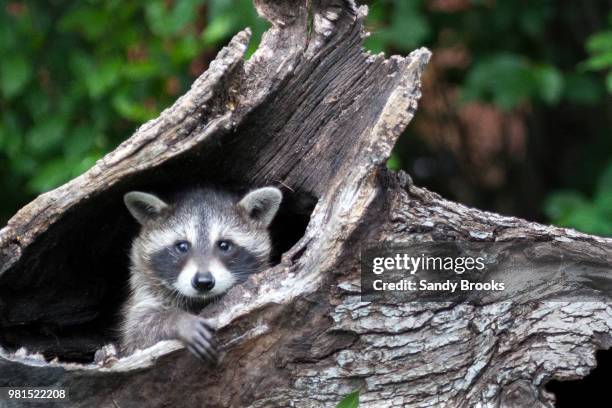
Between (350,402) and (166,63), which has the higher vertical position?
(166,63)

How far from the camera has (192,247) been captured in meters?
5.27

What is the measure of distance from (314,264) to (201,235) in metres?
1.21

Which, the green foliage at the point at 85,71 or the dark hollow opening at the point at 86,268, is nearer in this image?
the dark hollow opening at the point at 86,268

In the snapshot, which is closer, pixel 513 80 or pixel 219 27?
pixel 219 27

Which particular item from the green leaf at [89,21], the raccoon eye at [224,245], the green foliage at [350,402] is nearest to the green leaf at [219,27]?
the green leaf at [89,21]

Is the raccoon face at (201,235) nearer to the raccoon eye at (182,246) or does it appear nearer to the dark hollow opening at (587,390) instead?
the raccoon eye at (182,246)

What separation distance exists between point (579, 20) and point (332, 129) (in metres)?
4.67

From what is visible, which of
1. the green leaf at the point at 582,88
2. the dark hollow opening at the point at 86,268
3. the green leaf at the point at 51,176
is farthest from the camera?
the green leaf at the point at 582,88

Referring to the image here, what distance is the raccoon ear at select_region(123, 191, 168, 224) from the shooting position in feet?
16.3

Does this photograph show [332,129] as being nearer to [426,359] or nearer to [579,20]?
[426,359]

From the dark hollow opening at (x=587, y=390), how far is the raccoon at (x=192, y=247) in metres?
2.08

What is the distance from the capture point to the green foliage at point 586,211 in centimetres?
646

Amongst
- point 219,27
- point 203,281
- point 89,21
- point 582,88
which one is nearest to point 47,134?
point 89,21

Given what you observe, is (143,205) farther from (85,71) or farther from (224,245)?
(85,71)
